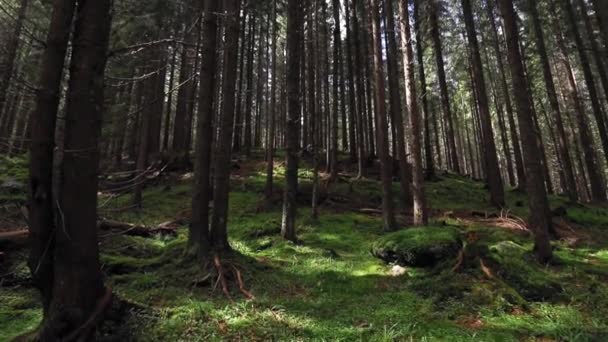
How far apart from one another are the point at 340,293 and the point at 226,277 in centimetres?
217

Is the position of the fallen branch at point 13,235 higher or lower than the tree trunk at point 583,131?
lower

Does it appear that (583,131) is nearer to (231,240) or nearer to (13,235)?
(231,240)

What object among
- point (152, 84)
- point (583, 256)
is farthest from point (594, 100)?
point (152, 84)

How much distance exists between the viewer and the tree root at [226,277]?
6477mm

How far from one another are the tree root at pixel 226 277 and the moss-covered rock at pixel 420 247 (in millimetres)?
3352

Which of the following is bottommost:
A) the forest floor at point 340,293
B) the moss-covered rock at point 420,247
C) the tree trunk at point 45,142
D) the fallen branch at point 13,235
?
the forest floor at point 340,293

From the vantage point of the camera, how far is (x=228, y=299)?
6.21 m

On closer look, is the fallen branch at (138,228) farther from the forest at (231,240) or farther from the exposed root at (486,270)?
the exposed root at (486,270)

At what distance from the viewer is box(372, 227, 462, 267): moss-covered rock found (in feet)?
25.1

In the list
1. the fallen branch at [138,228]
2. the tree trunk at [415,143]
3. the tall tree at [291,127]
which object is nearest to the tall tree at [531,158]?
the tree trunk at [415,143]

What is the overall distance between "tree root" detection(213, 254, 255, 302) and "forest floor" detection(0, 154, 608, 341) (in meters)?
0.11

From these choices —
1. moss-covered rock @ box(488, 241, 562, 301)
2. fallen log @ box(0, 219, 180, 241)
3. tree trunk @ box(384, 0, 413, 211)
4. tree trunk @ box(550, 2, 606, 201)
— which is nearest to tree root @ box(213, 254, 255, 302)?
fallen log @ box(0, 219, 180, 241)

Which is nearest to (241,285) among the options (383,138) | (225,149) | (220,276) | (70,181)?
(220,276)

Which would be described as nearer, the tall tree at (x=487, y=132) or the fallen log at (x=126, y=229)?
the fallen log at (x=126, y=229)
